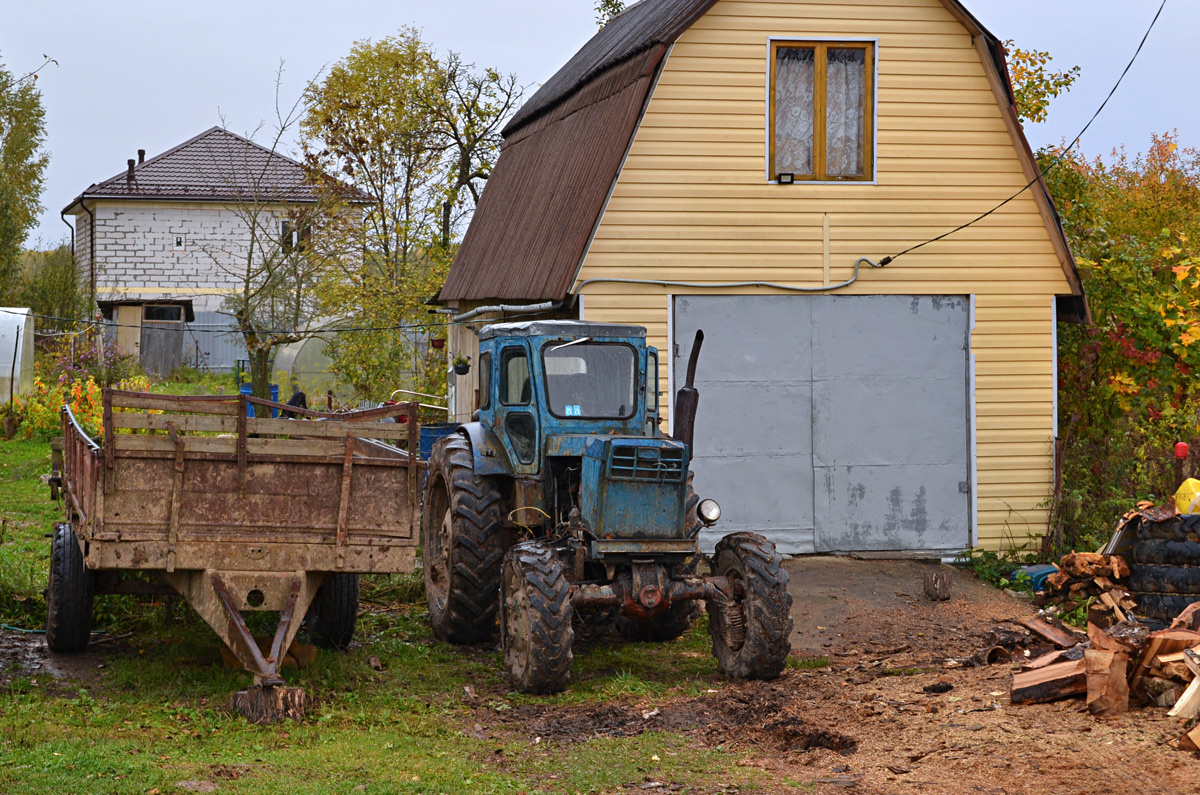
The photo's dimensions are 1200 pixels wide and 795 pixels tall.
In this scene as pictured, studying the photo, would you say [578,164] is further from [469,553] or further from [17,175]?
[17,175]

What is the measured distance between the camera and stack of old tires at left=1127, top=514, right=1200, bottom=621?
9.38m

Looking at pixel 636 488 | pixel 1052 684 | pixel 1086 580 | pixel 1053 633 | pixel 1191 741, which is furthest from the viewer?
pixel 1086 580

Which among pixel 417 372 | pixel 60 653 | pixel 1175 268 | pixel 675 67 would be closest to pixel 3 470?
pixel 417 372

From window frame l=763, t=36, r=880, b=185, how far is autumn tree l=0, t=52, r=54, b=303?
21013mm

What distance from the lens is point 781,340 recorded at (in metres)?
12.9

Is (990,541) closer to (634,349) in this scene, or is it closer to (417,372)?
(634,349)

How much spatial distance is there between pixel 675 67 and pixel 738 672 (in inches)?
265

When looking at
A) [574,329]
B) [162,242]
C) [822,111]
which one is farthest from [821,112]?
[162,242]

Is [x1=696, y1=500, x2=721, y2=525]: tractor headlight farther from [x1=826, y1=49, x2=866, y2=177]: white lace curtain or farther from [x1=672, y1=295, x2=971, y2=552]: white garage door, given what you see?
[x1=826, y1=49, x2=866, y2=177]: white lace curtain

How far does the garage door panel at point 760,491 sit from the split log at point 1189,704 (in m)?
6.28

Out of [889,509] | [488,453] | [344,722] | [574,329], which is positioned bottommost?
[344,722]

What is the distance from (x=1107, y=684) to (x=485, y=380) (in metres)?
5.01

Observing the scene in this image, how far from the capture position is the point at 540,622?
7613 millimetres

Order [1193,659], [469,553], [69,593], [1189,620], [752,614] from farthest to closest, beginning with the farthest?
[469,553]
[69,593]
[752,614]
[1189,620]
[1193,659]
